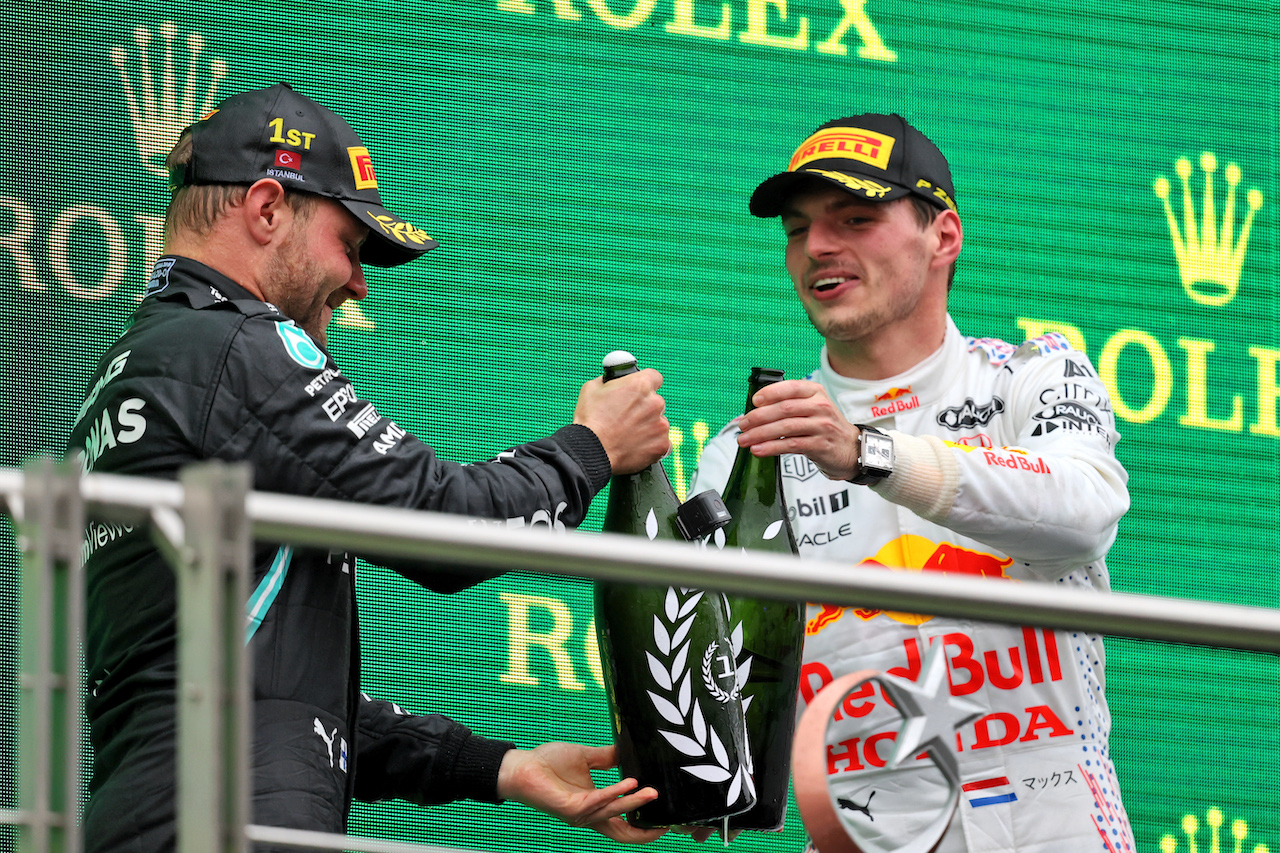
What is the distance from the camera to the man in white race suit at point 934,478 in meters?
1.39

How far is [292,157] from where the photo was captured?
1451 mm

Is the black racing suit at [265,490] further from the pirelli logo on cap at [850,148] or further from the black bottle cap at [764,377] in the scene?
the pirelli logo on cap at [850,148]

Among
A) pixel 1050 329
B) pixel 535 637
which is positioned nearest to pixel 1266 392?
pixel 1050 329

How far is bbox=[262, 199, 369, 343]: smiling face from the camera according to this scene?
1.44m

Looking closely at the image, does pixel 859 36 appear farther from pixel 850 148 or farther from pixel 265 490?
pixel 265 490

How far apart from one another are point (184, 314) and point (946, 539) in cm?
71

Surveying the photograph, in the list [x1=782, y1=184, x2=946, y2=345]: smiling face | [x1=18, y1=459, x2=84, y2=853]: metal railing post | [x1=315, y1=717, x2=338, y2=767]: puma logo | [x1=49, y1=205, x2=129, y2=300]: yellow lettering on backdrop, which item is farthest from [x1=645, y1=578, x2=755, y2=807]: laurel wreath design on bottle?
[x1=49, y1=205, x2=129, y2=300]: yellow lettering on backdrop

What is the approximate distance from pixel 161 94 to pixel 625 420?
88 centimetres

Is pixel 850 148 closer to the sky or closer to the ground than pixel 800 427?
closer to the sky

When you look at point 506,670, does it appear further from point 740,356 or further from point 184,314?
point 184,314

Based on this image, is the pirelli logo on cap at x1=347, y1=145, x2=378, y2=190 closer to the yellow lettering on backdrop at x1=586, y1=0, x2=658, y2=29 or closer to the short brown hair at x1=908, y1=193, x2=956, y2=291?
the short brown hair at x1=908, y1=193, x2=956, y2=291

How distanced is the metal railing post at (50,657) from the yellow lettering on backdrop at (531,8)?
146 centimetres

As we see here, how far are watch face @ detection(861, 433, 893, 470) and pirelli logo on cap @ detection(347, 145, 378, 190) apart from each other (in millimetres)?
502

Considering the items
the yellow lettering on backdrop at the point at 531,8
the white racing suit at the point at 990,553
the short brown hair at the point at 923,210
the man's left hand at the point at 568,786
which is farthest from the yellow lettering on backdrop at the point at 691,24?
the man's left hand at the point at 568,786
